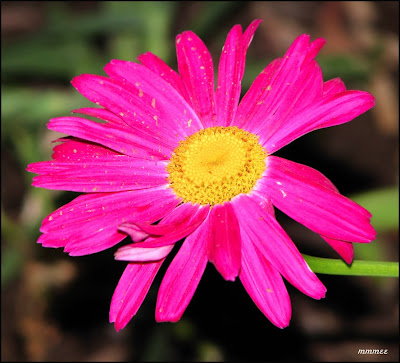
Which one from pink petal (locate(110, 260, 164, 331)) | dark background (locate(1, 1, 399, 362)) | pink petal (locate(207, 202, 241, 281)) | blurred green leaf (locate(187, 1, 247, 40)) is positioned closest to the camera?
pink petal (locate(207, 202, 241, 281))

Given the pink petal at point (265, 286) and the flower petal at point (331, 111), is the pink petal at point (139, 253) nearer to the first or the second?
the pink petal at point (265, 286)

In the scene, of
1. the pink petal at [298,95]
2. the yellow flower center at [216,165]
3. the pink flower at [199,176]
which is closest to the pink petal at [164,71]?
the pink flower at [199,176]

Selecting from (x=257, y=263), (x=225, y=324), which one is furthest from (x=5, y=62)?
(x=257, y=263)

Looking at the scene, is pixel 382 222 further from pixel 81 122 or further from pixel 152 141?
pixel 81 122

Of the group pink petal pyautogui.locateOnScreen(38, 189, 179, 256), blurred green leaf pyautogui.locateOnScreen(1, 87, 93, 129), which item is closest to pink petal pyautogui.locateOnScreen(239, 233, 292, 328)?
pink petal pyautogui.locateOnScreen(38, 189, 179, 256)

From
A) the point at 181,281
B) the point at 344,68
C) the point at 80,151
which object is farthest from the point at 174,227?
the point at 344,68

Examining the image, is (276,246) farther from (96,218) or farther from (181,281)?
(96,218)

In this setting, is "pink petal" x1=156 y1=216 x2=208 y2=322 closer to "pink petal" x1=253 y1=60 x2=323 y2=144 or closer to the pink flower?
the pink flower
